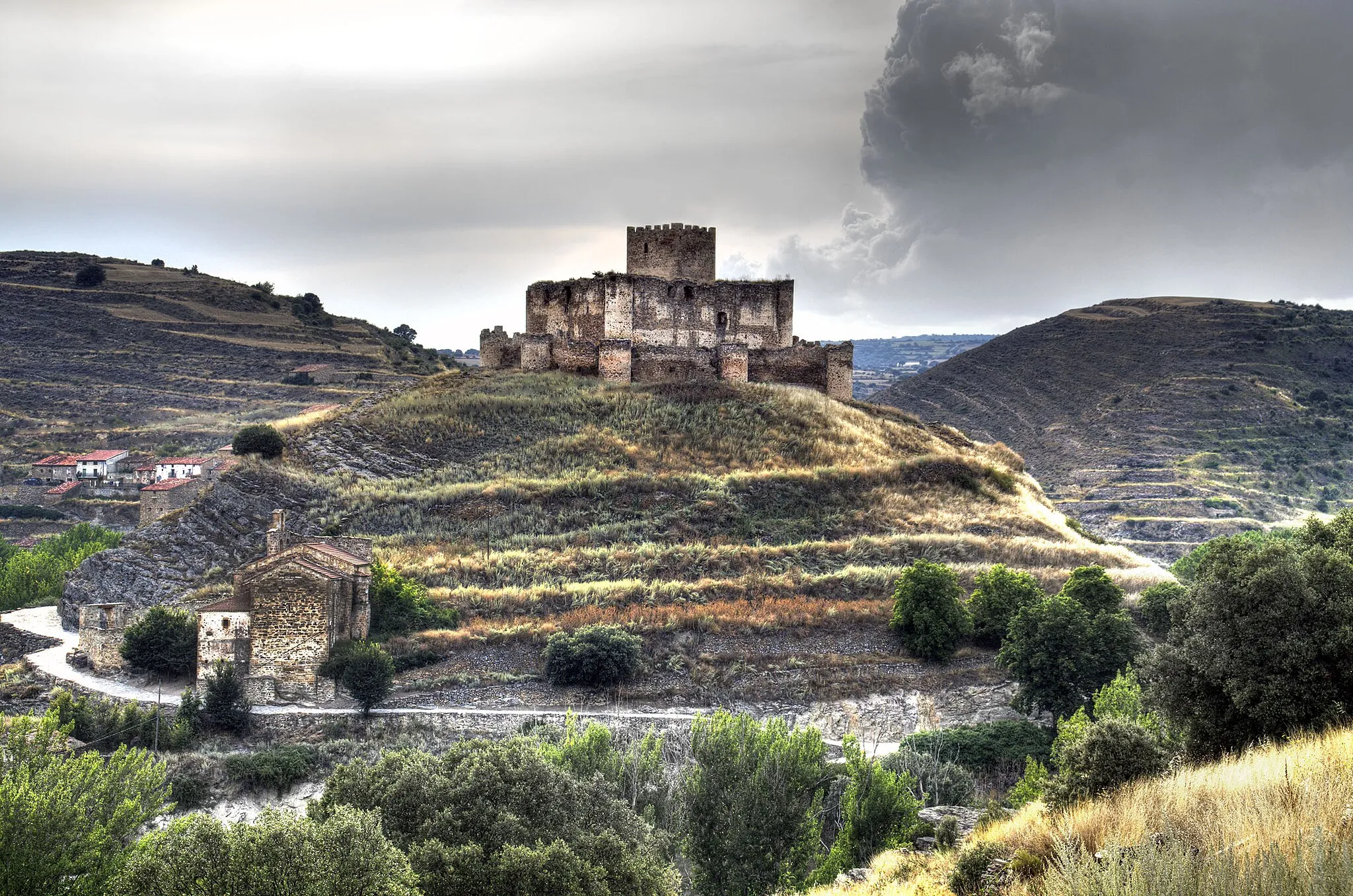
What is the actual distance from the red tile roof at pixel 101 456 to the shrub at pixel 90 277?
36.6 metres

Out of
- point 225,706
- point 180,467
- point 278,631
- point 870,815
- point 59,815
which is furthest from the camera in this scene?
point 180,467

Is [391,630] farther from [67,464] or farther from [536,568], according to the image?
[67,464]

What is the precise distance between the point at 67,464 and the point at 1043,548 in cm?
4961

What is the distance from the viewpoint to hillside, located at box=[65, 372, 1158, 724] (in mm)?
28781

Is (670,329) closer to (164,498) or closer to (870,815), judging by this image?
(164,498)

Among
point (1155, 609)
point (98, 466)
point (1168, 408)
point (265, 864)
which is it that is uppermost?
point (1168, 408)

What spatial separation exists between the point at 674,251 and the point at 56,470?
1414 inches

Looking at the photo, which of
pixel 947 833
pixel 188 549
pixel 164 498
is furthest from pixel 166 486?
pixel 947 833

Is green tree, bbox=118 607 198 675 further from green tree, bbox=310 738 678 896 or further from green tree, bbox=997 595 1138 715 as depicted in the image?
green tree, bbox=997 595 1138 715

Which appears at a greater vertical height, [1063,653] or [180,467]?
[180,467]

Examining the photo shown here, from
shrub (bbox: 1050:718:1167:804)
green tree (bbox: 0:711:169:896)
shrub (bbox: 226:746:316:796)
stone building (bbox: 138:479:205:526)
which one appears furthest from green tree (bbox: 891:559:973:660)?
stone building (bbox: 138:479:205:526)

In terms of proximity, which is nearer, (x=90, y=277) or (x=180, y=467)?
(x=180, y=467)

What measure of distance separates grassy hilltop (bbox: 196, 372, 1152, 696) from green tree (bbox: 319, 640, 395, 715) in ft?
6.50

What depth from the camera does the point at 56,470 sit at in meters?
60.5
